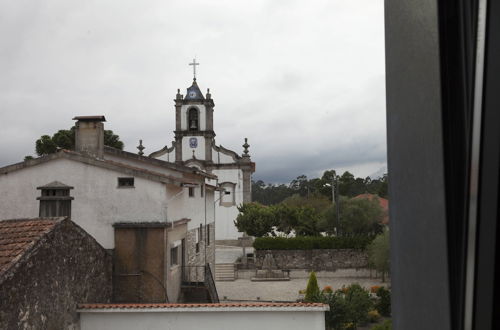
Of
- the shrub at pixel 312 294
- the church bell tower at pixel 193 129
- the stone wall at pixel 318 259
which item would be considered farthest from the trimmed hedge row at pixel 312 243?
the church bell tower at pixel 193 129

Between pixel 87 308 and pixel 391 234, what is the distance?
8.81 meters

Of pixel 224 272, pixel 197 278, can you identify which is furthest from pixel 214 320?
pixel 224 272

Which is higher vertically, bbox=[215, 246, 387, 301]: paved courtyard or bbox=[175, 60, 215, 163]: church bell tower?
bbox=[175, 60, 215, 163]: church bell tower

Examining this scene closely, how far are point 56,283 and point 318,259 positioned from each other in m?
18.9

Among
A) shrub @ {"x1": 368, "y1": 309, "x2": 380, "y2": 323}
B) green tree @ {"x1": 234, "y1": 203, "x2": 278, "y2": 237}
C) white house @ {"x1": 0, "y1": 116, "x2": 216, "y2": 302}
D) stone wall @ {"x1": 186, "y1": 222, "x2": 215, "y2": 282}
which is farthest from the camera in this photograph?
green tree @ {"x1": 234, "y1": 203, "x2": 278, "y2": 237}

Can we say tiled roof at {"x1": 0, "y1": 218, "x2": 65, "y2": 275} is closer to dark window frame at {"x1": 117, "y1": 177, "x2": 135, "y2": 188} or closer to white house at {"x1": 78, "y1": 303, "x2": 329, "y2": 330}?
white house at {"x1": 78, "y1": 303, "x2": 329, "y2": 330}

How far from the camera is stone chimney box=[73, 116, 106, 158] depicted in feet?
42.9

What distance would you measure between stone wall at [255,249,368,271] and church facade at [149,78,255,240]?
28.1 ft

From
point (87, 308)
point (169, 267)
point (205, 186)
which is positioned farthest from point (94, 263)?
point (205, 186)

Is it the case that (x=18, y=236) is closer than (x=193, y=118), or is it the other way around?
(x=18, y=236)

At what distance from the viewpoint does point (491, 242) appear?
3.00ft

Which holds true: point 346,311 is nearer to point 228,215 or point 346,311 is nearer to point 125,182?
point 125,182

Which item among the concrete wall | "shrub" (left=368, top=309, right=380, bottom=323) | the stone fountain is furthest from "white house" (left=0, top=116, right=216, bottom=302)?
the stone fountain

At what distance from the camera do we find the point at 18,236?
7.65 metres
